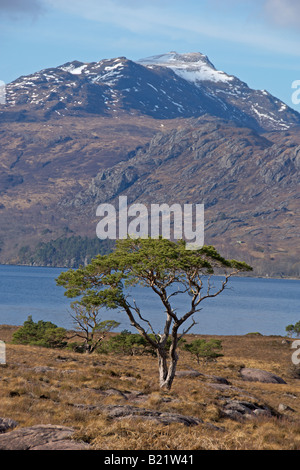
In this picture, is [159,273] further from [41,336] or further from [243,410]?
[41,336]

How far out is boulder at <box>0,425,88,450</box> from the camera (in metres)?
15.2

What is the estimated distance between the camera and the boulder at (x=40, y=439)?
1520cm

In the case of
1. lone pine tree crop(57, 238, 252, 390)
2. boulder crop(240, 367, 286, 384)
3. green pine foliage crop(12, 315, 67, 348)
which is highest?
lone pine tree crop(57, 238, 252, 390)

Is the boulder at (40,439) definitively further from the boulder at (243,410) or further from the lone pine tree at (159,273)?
the lone pine tree at (159,273)

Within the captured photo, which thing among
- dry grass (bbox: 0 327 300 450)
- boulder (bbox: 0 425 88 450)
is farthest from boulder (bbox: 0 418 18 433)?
boulder (bbox: 0 425 88 450)

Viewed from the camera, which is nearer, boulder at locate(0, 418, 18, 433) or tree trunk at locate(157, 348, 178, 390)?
boulder at locate(0, 418, 18, 433)

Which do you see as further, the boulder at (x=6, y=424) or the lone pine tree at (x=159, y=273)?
the lone pine tree at (x=159, y=273)

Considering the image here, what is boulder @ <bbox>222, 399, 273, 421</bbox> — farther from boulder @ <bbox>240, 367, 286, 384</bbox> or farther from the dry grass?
boulder @ <bbox>240, 367, 286, 384</bbox>

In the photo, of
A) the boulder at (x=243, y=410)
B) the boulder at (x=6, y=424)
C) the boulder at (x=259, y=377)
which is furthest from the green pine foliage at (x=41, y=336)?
the boulder at (x=6, y=424)

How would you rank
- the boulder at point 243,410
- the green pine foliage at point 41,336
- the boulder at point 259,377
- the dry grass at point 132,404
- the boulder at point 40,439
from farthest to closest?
the green pine foliage at point 41,336, the boulder at point 259,377, the boulder at point 243,410, the dry grass at point 132,404, the boulder at point 40,439

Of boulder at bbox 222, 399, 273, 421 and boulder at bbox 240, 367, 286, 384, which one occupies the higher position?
boulder at bbox 222, 399, 273, 421

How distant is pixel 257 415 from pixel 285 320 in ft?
457

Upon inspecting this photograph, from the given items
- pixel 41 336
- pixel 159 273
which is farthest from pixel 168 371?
pixel 41 336

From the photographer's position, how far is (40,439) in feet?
51.6
